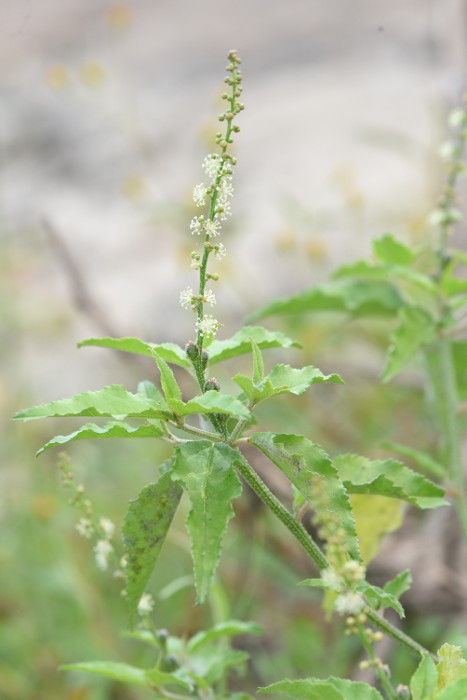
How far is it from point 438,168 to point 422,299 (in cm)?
143

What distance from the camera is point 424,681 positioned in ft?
2.22

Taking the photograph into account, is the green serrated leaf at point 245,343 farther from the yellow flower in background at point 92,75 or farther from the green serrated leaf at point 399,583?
the yellow flower in background at point 92,75

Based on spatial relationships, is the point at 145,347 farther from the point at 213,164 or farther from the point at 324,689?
the point at 324,689

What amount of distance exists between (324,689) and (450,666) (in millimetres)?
123

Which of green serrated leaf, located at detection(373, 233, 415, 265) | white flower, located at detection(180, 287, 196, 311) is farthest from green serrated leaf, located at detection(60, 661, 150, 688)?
green serrated leaf, located at detection(373, 233, 415, 265)

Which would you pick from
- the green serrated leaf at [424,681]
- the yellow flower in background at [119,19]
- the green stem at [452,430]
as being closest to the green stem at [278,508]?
the green serrated leaf at [424,681]

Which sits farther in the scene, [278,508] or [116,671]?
[116,671]

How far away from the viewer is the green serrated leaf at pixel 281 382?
669 mm

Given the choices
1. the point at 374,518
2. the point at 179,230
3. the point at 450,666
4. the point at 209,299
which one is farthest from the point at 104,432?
the point at 179,230

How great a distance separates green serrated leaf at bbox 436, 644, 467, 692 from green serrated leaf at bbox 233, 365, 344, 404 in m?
0.24

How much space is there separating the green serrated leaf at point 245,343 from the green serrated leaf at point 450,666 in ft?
0.90

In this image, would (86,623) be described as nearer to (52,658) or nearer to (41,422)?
(52,658)

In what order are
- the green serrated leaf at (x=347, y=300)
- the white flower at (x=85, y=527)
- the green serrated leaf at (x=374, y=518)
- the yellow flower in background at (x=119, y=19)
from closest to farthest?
the white flower at (x=85, y=527) < the green serrated leaf at (x=374, y=518) < the green serrated leaf at (x=347, y=300) < the yellow flower in background at (x=119, y=19)

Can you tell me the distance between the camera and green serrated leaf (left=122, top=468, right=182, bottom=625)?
69 cm
